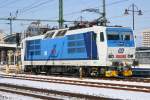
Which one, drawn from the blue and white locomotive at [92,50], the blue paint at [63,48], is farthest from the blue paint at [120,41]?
the blue paint at [63,48]

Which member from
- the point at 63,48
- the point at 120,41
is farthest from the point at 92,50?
the point at 63,48

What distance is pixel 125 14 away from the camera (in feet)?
147

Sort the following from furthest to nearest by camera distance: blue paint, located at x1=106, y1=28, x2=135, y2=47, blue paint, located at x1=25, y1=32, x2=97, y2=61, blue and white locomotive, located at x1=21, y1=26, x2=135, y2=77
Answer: blue paint, located at x1=25, y1=32, x2=97, y2=61 < blue paint, located at x1=106, y1=28, x2=135, y2=47 < blue and white locomotive, located at x1=21, y1=26, x2=135, y2=77

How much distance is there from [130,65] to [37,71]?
1387 centimetres

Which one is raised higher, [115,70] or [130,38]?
[130,38]

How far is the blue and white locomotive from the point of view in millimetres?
29297

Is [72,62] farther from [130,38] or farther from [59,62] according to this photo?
[130,38]

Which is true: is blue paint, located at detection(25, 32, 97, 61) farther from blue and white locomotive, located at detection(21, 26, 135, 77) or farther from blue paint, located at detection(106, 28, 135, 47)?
blue paint, located at detection(106, 28, 135, 47)

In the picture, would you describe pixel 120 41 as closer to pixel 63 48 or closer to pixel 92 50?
pixel 92 50

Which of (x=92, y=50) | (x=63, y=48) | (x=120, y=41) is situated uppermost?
(x=120, y=41)

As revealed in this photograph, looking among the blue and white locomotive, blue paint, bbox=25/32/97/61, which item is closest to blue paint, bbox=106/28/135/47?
the blue and white locomotive

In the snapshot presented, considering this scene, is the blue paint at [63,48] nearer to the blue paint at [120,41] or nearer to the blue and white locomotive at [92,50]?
the blue and white locomotive at [92,50]

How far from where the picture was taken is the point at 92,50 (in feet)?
99.4

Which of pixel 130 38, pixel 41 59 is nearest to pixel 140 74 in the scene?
pixel 130 38
